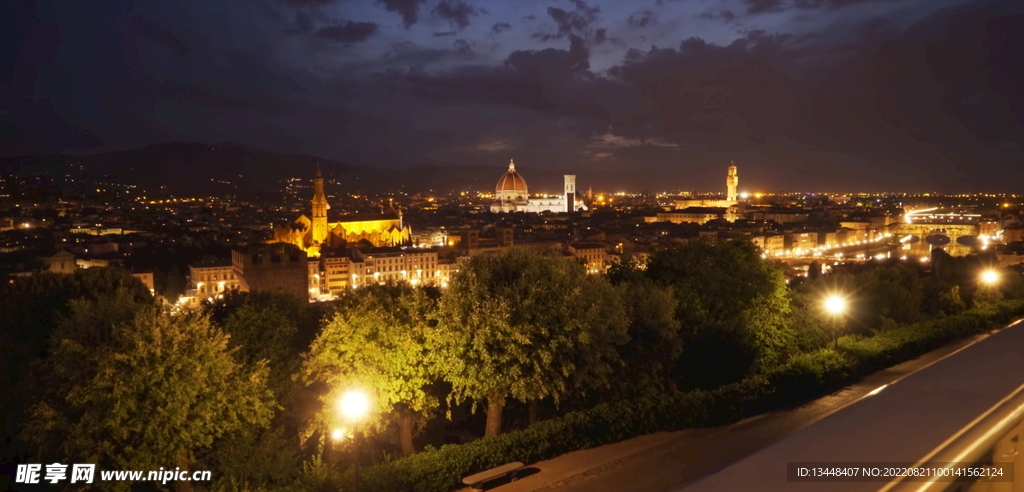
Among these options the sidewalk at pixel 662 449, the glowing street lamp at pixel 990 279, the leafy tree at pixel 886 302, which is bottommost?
the sidewalk at pixel 662 449

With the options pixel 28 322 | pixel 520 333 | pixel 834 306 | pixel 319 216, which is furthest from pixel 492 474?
pixel 319 216

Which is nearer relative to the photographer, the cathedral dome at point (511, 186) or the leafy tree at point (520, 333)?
the leafy tree at point (520, 333)

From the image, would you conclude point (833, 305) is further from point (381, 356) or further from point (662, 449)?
point (381, 356)

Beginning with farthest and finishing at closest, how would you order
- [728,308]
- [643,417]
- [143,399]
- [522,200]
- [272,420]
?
[522,200], [728,308], [272,420], [643,417], [143,399]

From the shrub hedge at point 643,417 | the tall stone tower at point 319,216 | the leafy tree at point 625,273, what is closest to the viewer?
the shrub hedge at point 643,417

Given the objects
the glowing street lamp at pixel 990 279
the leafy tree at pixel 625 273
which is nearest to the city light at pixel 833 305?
the leafy tree at pixel 625 273

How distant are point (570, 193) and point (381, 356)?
5139 inches

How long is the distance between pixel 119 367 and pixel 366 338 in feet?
9.68

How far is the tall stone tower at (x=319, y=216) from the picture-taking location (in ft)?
189

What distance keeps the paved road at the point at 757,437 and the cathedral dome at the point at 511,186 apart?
4653 inches

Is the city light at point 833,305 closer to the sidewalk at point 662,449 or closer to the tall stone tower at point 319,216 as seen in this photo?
the sidewalk at point 662,449

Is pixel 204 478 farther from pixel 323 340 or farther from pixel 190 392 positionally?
pixel 323 340

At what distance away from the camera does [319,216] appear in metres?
58.4

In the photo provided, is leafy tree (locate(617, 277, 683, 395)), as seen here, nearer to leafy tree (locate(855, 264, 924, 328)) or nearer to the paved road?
the paved road
